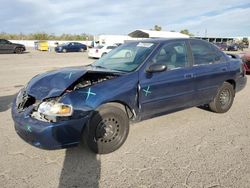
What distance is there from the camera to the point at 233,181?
2990 mm

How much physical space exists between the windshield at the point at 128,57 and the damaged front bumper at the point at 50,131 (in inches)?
49.9

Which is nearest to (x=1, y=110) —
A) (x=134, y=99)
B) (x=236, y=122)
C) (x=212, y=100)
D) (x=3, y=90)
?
(x=3, y=90)

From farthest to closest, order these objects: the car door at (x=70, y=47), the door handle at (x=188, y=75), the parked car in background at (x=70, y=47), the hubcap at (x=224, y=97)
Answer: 1. the car door at (x=70, y=47)
2. the parked car in background at (x=70, y=47)
3. the hubcap at (x=224, y=97)
4. the door handle at (x=188, y=75)

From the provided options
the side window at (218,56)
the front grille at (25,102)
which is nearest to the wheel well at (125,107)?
the front grille at (25,102)

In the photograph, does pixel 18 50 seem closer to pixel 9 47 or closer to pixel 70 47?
pixel 9 47

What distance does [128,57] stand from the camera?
4.50 m

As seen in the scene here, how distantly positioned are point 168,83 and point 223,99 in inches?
75.6

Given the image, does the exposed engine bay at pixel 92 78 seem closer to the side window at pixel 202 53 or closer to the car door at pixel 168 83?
the car door at pixel 168 83

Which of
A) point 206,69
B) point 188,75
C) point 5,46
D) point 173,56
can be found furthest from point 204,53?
point 5,46

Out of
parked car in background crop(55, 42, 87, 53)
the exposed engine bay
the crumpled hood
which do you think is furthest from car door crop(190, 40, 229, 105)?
parked car in background crop(55, 42, 87, 53)

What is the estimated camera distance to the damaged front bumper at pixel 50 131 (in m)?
3.17

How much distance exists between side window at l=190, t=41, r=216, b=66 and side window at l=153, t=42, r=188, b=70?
262 mm

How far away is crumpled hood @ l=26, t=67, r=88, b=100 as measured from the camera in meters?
3.42

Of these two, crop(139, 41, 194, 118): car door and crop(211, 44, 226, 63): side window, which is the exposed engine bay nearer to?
crop(139, 41, 194, 118): car door
